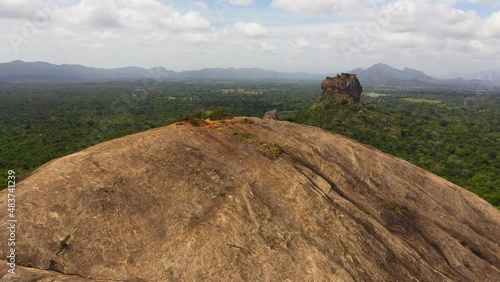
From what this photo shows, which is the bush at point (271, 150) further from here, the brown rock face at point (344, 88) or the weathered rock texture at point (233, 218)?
the brown rock face at point (344, 88)

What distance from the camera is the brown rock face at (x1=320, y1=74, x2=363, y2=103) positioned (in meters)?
99.8

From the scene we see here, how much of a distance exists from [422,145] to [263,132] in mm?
71126

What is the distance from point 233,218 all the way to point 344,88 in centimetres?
9139

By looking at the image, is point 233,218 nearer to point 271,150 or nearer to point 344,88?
point 271,150

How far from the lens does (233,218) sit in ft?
50.1

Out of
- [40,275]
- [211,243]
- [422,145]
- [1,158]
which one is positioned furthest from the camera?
[422,145]

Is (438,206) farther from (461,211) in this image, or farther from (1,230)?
(1,230)

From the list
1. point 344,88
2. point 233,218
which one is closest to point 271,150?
point 233,218

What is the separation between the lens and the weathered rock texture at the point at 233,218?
43.1 feet

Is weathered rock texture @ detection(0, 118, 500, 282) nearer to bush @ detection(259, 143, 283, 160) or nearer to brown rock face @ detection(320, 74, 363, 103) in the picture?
bush @ detection(259, 143, 283, 160)

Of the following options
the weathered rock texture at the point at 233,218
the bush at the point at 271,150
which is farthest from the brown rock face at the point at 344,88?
the bush at the point at 271,150

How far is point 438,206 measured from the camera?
22359 millimetres

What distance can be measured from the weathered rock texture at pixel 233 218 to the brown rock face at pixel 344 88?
79808mm

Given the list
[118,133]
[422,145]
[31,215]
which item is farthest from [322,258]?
[118,133]
